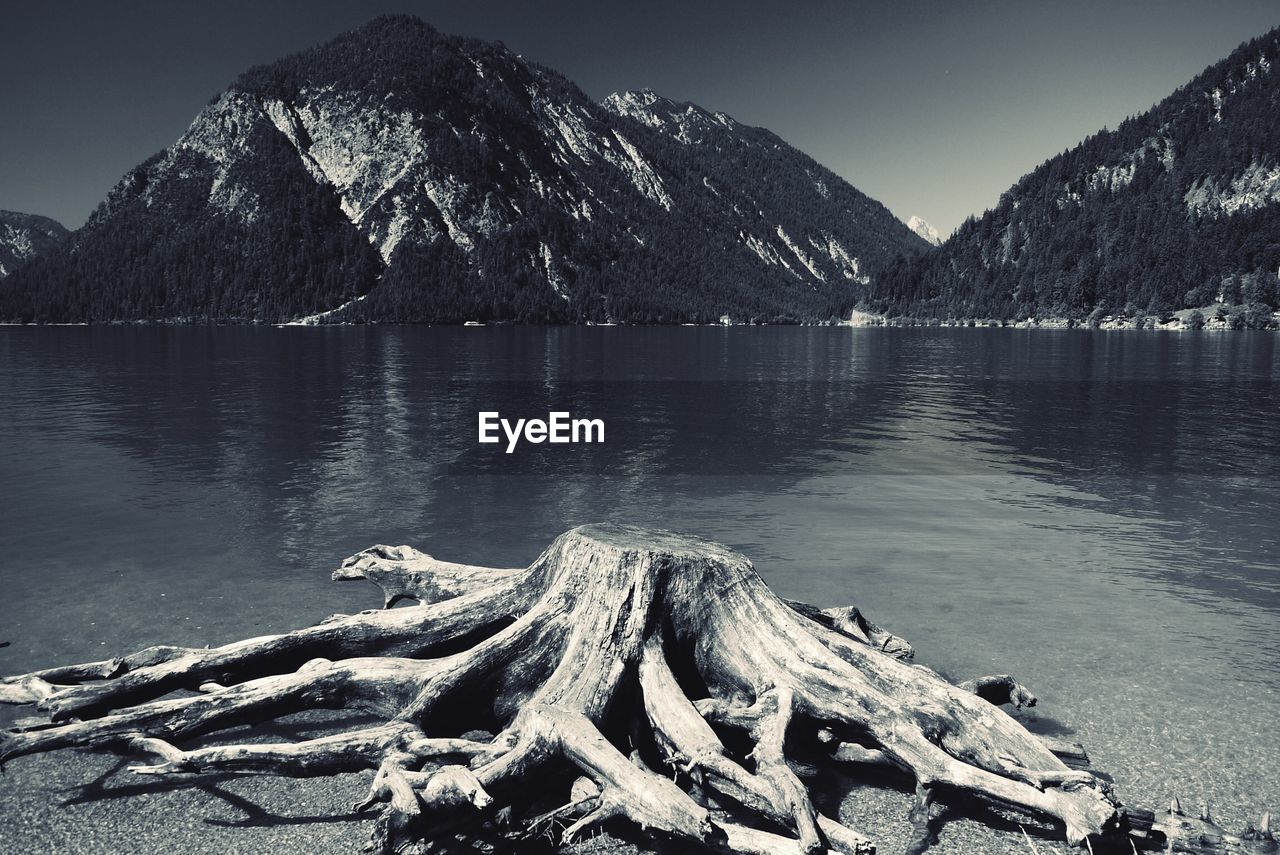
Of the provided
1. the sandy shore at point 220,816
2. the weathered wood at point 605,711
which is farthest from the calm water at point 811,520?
the sandy shore at point 220,816

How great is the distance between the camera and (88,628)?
10.3 metres

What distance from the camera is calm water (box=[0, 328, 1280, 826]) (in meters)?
9.28

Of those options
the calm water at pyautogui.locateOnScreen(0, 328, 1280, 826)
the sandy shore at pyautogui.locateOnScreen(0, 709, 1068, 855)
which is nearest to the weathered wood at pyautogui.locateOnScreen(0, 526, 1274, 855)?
the sandy shore at pyautogui.locateOnScreen(0, 709, 1068, 855)

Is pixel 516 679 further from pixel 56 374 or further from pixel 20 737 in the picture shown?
pixel 56 374

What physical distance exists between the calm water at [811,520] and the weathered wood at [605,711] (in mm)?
1932

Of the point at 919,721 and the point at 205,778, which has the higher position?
the point at 919,721

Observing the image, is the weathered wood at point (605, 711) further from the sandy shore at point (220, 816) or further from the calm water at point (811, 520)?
the calm water at point (811, 520)

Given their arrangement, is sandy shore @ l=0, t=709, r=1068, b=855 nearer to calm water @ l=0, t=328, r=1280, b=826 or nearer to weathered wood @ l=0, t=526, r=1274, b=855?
weathered wood @ l=0, t=526, r=1274, b=855

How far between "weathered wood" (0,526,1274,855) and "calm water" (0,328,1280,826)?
6.34 ft

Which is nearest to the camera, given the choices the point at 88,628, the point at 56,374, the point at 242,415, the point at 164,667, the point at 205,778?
the point at 205,778

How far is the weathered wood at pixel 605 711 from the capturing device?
213 inches

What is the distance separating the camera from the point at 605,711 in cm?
637

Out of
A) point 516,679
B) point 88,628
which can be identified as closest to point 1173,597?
point 516,679

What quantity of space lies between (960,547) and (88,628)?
47.6 feet
